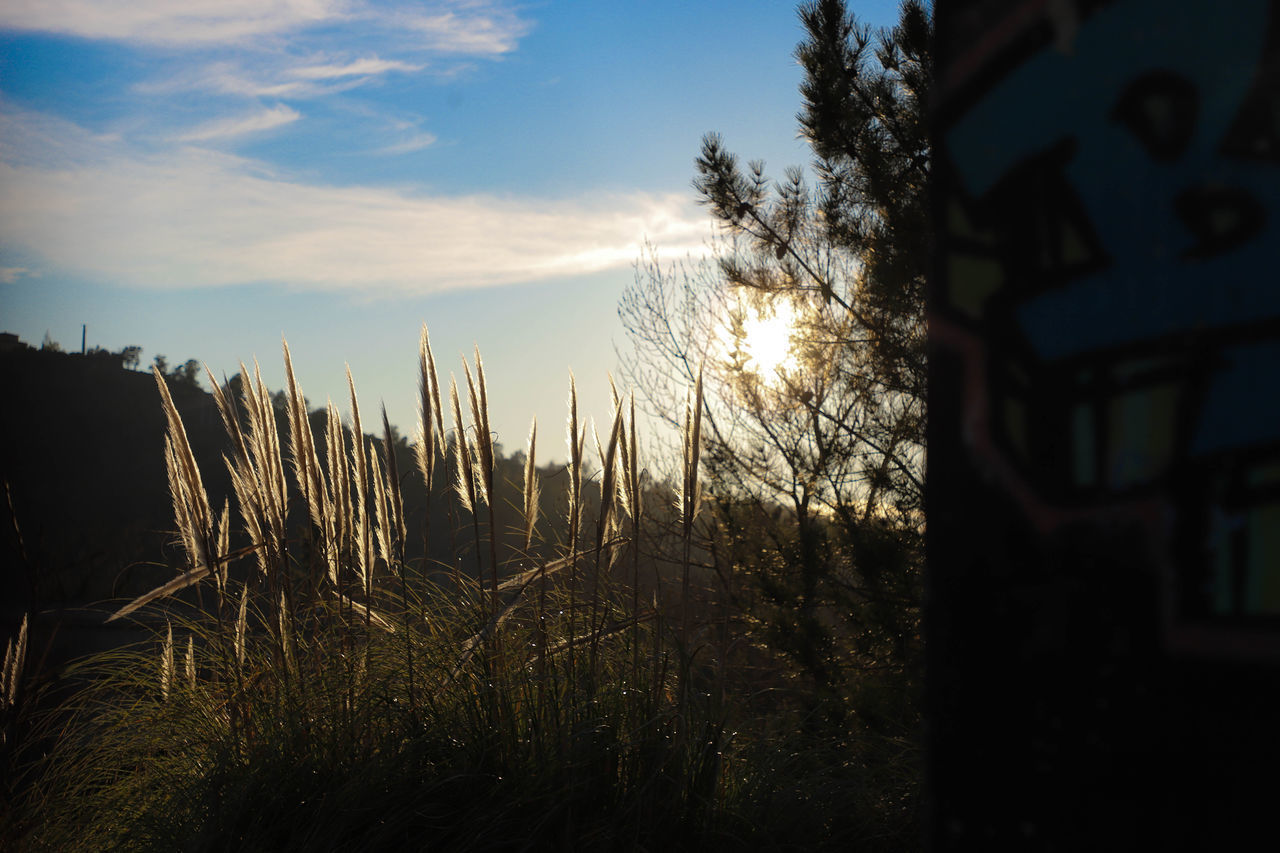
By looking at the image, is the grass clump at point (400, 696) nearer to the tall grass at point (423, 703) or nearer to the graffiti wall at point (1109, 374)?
the tall grass at point (423, 703)

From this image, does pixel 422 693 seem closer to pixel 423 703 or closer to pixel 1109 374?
pixel 423 703

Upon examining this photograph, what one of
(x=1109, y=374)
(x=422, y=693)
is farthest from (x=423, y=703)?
(x=1109, y=374)

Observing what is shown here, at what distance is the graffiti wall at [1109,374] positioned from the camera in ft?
3.88

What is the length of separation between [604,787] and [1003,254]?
1.86m

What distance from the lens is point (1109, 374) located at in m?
1.28

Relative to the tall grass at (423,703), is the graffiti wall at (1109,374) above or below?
above

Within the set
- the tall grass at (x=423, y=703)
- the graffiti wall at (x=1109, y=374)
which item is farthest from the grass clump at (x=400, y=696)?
the graffiti wall at (x=1109, y=374)

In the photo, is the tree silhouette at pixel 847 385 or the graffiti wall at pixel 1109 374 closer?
the graffiti wall at pixel 1109 374

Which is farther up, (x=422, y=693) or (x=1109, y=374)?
(x=1109, y=374)

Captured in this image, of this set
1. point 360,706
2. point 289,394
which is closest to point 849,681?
point 360,706

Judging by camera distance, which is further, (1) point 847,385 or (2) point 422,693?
(1) point 847,385

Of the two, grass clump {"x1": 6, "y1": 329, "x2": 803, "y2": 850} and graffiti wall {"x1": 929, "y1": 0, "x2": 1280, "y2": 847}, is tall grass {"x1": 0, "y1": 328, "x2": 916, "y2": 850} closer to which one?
grass clump {"x1": 6, "y1": 329, "x2": 803, "y2": 850}

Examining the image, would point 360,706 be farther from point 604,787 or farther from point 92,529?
point 92,529

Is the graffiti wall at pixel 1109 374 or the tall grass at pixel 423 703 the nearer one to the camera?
the graffiti wall at pixel 1109 374
